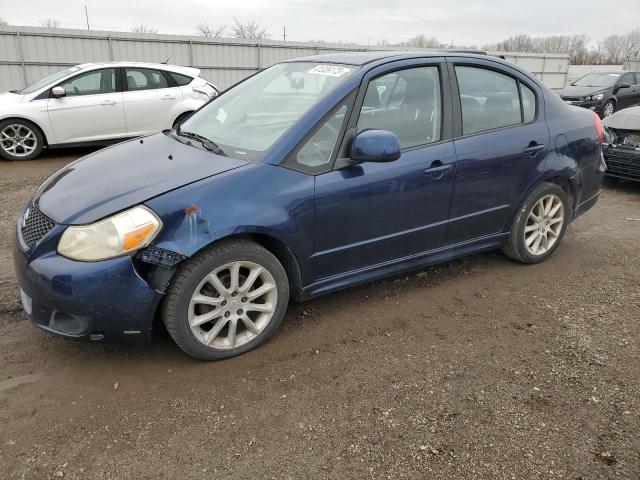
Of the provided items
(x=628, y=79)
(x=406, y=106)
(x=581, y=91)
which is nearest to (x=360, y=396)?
(x=406, y=106)

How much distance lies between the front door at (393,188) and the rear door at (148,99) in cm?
667

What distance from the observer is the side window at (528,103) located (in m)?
4.13

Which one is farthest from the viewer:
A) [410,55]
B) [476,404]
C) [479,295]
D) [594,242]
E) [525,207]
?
[594,242]

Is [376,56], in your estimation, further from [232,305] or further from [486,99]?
[232,305]

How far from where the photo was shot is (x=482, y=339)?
332 centimetres

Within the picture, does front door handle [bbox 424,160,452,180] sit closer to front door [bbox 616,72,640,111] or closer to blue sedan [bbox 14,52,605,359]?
blue sedan [bbox 14,52,605,359]

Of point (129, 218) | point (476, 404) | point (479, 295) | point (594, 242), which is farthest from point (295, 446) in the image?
point (594, 242)

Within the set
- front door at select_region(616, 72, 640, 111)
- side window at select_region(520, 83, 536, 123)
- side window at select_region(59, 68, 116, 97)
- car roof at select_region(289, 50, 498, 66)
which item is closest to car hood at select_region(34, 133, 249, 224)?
car roof at select_region(289, 50, 498, 66)

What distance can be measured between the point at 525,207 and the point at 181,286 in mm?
2835

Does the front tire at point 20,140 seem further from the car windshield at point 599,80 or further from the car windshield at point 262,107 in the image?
the car windshield at point 599,80

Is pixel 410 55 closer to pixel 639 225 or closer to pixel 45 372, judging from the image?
pixel 45 372

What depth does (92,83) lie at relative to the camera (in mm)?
8805

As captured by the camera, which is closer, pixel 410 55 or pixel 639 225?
pixel 410 55

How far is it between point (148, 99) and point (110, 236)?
23.7 ft
